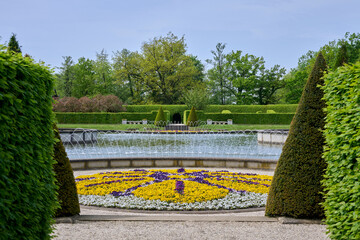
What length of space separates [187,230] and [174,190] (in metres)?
2.54

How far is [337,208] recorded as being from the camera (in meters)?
3.85

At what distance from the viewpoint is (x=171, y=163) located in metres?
11.4

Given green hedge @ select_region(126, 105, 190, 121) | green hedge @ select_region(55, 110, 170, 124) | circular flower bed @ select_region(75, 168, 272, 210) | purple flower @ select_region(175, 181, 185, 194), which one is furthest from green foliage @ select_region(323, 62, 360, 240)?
green hedge @ select_region(126, 105, 190, 121)

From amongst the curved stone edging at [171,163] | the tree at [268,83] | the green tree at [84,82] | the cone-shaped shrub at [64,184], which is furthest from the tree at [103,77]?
the cone-shaped shrub at [64,184]

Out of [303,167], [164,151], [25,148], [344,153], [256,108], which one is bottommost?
[164,151]

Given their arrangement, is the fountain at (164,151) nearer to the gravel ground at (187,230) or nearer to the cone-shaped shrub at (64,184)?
the cone-shaped shrub at (64,184)

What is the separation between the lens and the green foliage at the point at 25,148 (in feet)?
9.37

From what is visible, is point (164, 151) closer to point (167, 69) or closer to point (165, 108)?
point (165, 108)

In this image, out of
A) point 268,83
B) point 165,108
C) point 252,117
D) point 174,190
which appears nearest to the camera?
point 174,190

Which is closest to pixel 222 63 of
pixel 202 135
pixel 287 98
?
pixel 287 98

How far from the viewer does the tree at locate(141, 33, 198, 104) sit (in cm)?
4816

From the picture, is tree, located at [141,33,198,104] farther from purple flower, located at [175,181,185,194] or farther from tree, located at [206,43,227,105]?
purple flower, located at [175,181,185,194]

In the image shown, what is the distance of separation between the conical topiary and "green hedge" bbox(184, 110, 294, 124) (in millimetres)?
31901

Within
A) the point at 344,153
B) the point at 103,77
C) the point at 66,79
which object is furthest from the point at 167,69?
the point at 344,153
